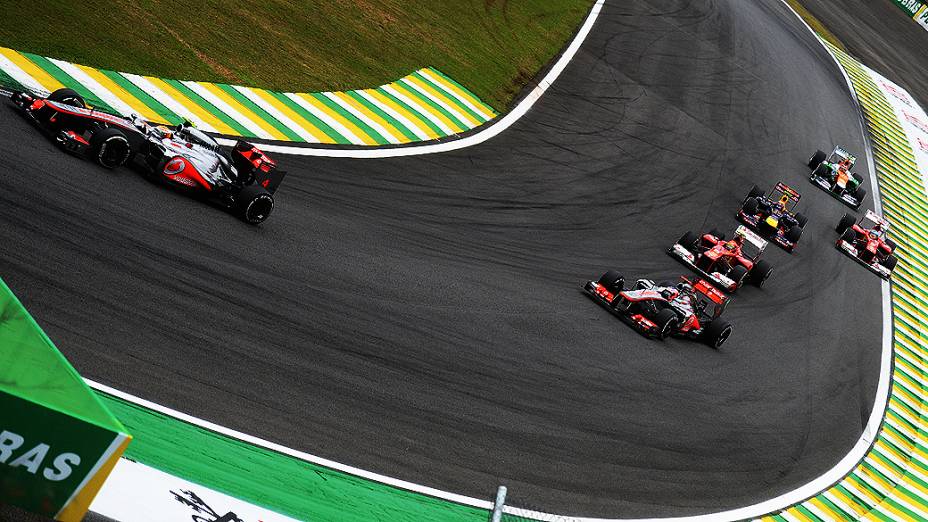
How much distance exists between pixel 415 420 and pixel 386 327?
1838mm

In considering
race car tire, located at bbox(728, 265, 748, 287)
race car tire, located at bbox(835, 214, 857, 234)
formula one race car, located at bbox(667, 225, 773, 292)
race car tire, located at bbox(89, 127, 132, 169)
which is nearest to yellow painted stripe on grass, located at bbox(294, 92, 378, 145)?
race car tire, located at bbox(89, 127, 132, 169)

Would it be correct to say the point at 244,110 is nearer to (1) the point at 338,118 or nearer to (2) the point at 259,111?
(2) the point at 259,111

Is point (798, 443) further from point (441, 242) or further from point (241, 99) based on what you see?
point (241, 99)

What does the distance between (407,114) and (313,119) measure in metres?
2.87

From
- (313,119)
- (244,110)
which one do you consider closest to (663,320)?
(313,119)

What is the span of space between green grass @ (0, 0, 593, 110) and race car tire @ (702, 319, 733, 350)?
8.32 metres

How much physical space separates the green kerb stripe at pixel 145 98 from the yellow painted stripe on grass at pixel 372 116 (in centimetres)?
466

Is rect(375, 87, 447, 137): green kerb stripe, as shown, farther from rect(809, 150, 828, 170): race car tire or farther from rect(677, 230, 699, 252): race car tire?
rect(809, 150, 828, 170): race car tire

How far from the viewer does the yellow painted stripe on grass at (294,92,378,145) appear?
63.7ft

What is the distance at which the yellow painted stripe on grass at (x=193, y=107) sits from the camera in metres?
17.0

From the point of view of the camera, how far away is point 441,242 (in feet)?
55.4

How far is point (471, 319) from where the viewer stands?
14.9 meters

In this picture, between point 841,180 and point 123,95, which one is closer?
point 123,95

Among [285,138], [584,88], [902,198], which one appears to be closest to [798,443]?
[285,138]
